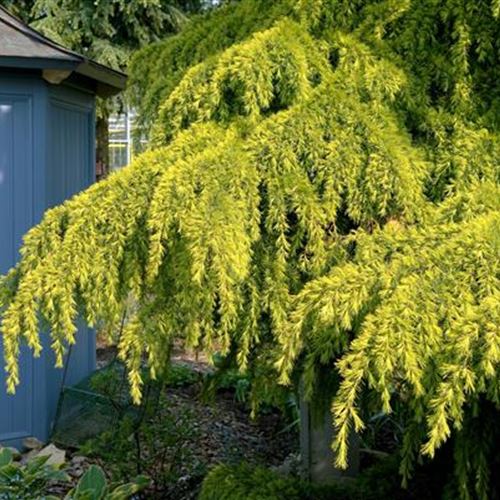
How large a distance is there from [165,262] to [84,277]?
0.24m

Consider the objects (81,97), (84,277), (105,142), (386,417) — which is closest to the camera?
(84,277)

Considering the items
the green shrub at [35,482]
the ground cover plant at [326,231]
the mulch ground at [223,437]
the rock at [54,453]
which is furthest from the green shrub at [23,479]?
the rock at [54,453]

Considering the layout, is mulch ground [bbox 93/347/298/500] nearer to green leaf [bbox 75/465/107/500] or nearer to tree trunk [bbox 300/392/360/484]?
tree trunk [bbox 300/392/360/484]

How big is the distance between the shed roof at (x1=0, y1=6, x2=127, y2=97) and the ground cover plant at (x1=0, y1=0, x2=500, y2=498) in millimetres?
1773

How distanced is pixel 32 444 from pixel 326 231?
2.65 m

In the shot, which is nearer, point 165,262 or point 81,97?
point 165,262

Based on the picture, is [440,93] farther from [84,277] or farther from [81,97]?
[81,97]

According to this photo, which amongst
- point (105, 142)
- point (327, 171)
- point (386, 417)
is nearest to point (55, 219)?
point (327, 171)

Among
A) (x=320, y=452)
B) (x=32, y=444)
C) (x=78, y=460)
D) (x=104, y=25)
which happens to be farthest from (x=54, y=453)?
(x=104, y=25)

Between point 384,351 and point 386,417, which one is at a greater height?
point 384,351

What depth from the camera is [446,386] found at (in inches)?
76.6

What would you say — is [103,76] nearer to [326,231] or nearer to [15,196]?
[15,196]

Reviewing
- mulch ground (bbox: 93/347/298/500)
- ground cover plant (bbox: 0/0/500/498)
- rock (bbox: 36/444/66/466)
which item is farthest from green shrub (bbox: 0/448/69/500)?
rock (bbox: 36/444/66/466)

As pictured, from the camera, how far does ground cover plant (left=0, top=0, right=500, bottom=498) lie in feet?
6.82
